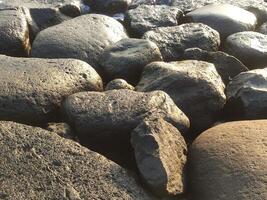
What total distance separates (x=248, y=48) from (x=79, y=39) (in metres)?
1.51

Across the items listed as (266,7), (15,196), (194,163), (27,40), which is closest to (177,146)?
(194,163)

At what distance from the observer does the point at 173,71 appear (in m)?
3.89

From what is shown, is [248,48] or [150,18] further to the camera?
[150,18]

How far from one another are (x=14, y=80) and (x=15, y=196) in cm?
108

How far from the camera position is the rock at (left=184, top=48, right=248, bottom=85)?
14.3 feet

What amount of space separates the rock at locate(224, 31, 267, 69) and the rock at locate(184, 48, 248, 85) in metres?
0.34

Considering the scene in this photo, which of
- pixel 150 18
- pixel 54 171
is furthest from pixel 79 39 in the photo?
pixel 54 171

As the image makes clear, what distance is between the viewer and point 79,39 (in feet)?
15.5

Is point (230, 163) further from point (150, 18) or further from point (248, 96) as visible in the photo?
point (150, 18)

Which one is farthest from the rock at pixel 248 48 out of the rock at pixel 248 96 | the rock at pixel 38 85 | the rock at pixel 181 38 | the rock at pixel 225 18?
the rock at pixel 38 85

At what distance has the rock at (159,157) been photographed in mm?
2916

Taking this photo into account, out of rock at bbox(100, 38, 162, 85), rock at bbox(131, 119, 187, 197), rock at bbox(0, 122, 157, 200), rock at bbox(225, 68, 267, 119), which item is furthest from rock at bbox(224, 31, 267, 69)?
rock at bbox(0, 122, 157, 200)

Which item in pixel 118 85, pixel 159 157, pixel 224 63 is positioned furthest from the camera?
pixel 224 63

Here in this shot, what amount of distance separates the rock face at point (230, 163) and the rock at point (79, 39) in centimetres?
146
